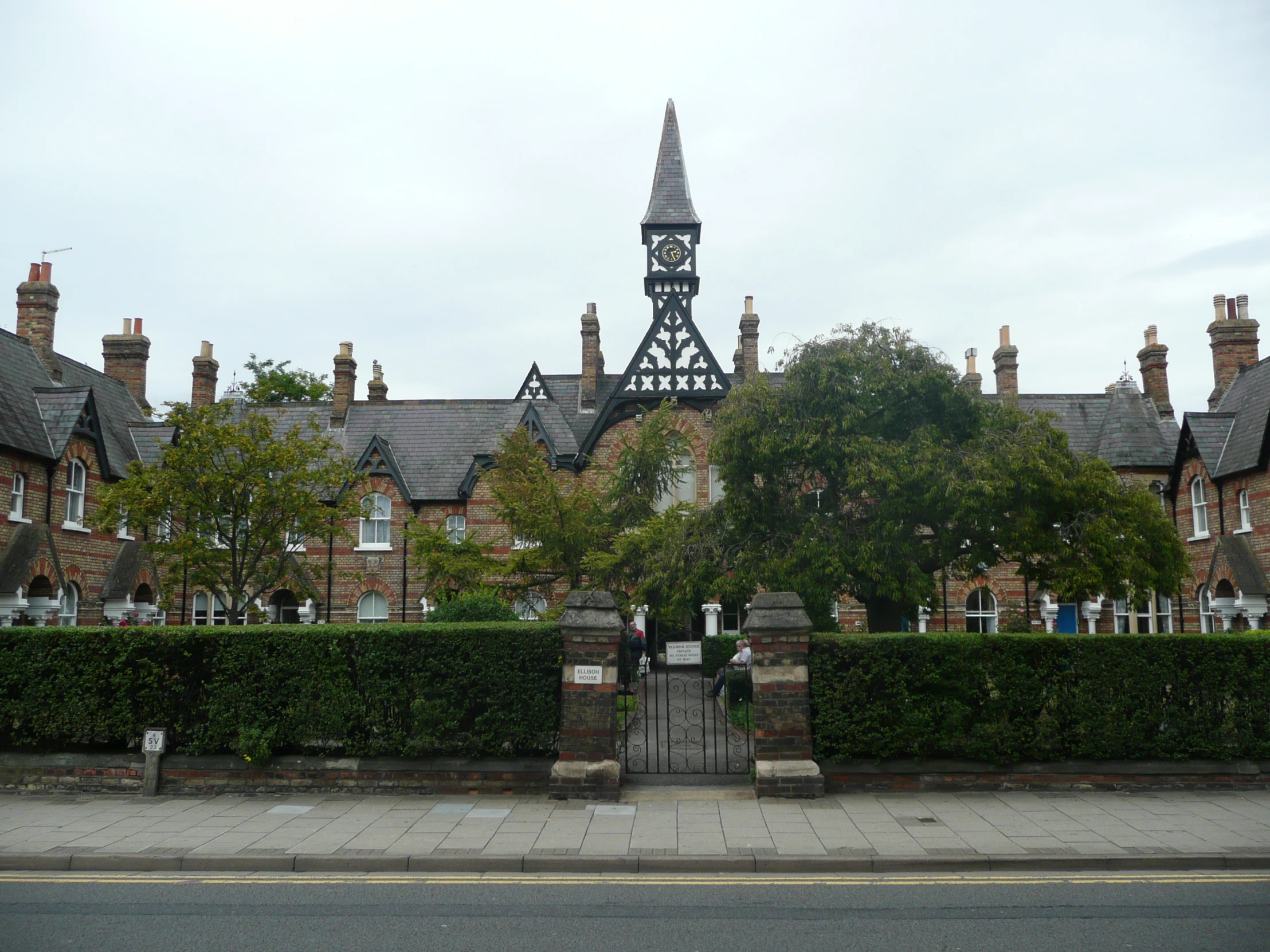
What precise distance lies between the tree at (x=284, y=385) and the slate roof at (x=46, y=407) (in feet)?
52.6

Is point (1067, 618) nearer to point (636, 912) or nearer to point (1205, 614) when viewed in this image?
point (1205, 614)

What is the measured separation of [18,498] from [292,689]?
656 inches

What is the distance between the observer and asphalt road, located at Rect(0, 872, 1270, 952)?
6383mm

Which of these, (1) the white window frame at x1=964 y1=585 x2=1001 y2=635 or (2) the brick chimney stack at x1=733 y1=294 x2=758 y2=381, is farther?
(2) the brick chimney stack at x1=733 y1=294 x2=758 y2=381

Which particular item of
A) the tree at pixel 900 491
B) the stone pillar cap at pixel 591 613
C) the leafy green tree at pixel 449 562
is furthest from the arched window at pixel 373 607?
the stone pillar cap at pixel 591 613

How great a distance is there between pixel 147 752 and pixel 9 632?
103 inches

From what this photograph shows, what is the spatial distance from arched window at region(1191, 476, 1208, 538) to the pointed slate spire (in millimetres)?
19556

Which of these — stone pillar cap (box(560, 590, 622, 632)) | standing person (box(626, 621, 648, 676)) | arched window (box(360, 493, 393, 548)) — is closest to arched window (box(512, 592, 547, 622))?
standing person (box(626, 621, 648, 676))

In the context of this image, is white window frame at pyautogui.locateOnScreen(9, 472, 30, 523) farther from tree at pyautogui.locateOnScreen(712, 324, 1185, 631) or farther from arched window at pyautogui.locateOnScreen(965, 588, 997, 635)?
arched window at pyautogui.locateOnScreen(965, 588, 997, 635)

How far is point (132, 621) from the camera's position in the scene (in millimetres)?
26203

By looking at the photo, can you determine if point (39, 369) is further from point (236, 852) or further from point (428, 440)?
point (236, 852)

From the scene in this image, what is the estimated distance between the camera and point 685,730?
492 inches

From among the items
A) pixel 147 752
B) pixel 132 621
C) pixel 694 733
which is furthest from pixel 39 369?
pixel 694 733

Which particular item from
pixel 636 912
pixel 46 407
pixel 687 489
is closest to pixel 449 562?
pixel 687 489
